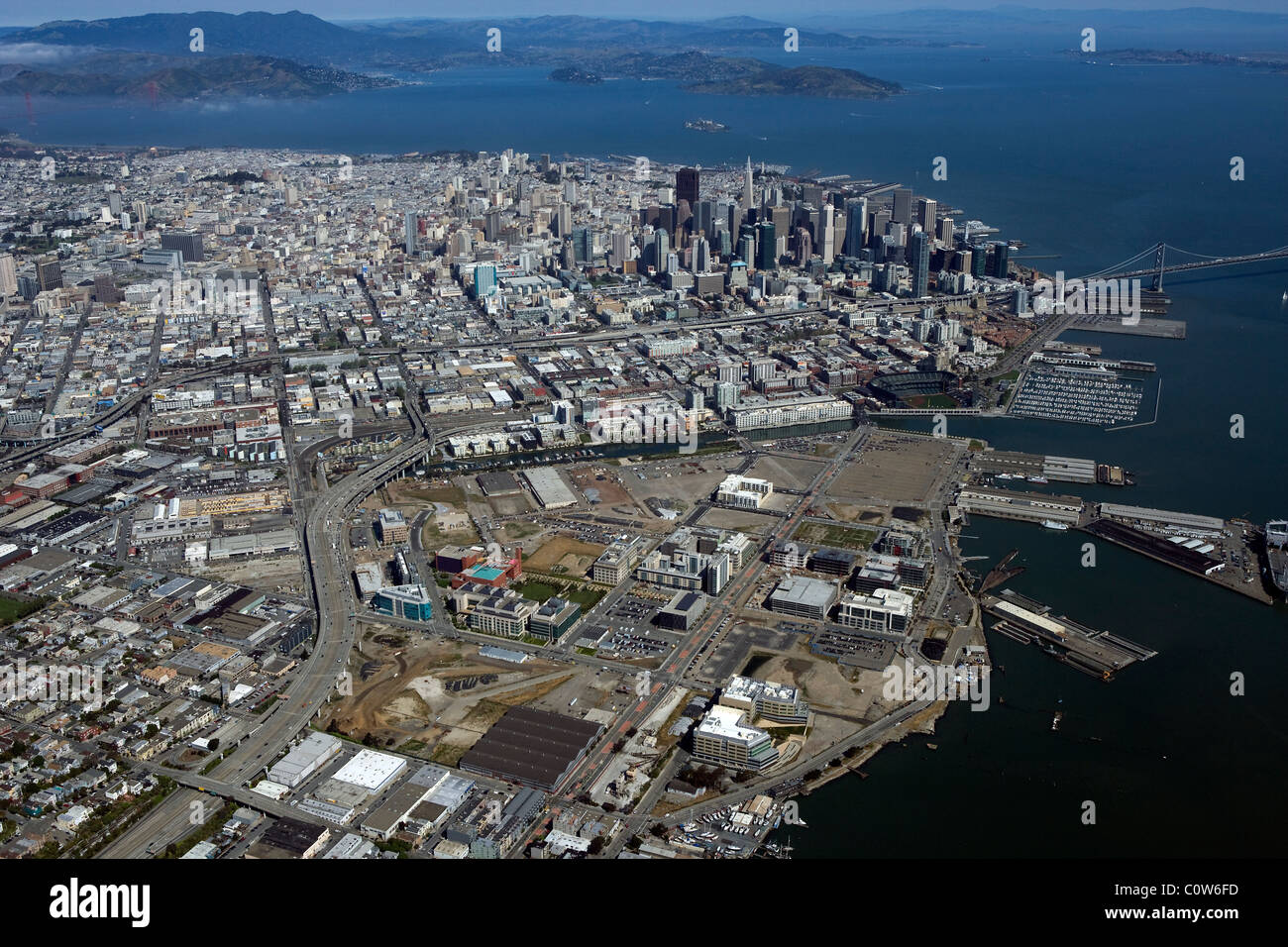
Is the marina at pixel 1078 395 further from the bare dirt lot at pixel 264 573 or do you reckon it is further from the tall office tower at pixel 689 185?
the tall office tower at pixel 689 185

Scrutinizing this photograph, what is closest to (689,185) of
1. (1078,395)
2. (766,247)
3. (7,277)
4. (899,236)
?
(766,247)

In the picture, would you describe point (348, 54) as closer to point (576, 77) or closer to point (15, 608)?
point (576, 77)

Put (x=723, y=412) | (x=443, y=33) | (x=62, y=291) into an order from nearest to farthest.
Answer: (x=723, y=412) → (x=62, y=291) → (x=443, y=33)

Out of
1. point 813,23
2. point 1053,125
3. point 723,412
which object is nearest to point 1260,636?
point 723,412

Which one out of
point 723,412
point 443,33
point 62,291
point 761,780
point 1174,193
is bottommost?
point 761,780

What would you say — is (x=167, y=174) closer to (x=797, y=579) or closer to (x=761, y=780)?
(x=797, y=579)

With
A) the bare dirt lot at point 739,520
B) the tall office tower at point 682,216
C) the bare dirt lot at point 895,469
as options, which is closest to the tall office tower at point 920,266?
the tall office tower at point 682,216

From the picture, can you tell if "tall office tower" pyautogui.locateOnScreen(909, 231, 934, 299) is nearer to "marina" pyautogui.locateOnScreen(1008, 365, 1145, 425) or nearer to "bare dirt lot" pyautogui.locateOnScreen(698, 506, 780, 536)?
"marina" pyautogui.locateOnScreen(1008, 365, 1145, 425)

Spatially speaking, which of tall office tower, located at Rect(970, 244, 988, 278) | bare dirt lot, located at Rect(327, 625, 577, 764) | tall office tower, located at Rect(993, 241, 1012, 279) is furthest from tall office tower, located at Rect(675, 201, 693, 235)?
bare dirt lot, located at Rect(327, 625, 577, 764)
